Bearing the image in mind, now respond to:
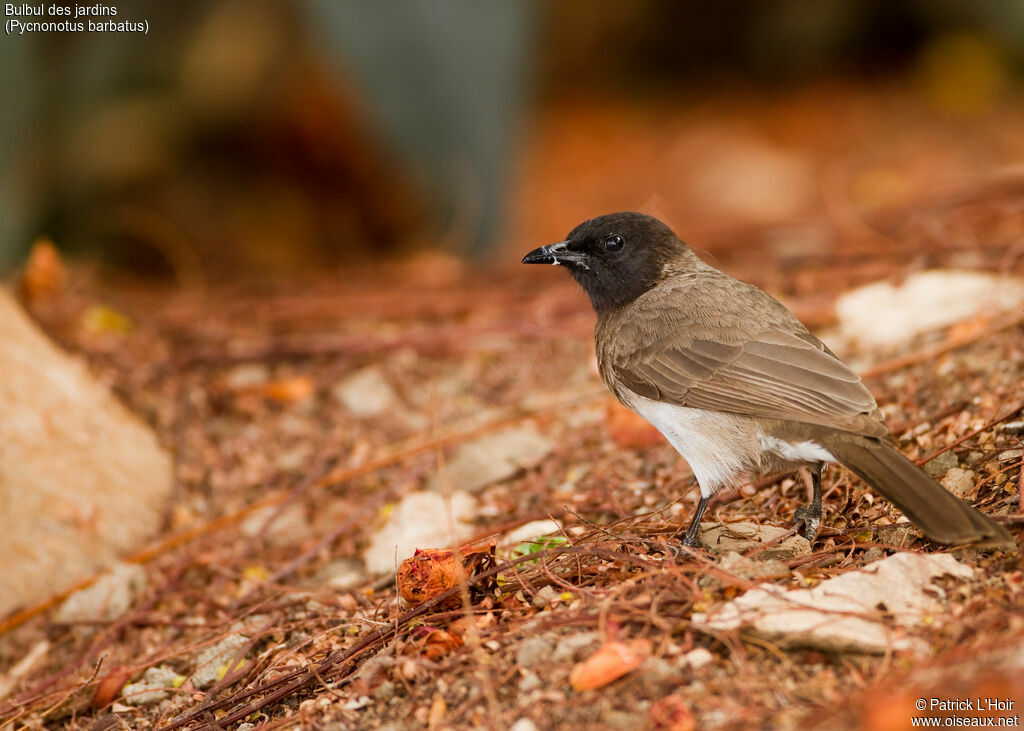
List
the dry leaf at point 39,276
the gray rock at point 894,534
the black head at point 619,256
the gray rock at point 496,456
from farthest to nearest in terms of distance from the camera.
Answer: the dry leaf at point 39,276 → the gray rock at point 496,456 → the black head at point 619,256 → the gray rock at point 894,534

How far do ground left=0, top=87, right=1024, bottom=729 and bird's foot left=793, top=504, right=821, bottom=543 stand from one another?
4 cm

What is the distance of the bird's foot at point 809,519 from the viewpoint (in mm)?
3199

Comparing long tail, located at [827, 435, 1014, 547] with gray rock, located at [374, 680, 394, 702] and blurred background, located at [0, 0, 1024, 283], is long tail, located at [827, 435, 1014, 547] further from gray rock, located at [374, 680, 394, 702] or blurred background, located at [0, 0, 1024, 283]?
blurred background, located at [0, 0, 1024, 283]

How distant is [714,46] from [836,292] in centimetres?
557

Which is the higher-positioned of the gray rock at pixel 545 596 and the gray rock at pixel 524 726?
the gray rock at pixel 545 596

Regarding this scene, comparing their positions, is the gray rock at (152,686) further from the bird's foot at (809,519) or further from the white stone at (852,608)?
the bird's foot at (809,519)

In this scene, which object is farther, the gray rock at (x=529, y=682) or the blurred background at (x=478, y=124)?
the blurred background at (x=478, y=124)

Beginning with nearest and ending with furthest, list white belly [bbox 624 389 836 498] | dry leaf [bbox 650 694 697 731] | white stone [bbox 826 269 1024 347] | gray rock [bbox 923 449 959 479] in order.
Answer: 1. dry leaf [bbox 650 694 697 731]
2. white belly [bbox 624 389 836 498]
3. gray rock [bbox 923 449 959 479]
4. white stone [bbox 826 269 1024 347]

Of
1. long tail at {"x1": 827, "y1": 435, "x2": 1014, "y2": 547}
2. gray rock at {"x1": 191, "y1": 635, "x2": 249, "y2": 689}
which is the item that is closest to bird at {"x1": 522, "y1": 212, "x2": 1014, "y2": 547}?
long tail at {"x1": 827, "y1": 435, "x2": 1014, "y2": 547}

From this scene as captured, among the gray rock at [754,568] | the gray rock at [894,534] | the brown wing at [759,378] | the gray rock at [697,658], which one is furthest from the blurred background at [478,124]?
the gray rock at [697,658]

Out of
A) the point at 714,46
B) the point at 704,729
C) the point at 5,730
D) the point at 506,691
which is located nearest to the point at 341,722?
the point at 506,691

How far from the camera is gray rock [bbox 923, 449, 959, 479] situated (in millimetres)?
3383

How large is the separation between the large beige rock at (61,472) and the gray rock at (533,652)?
2.39 metres

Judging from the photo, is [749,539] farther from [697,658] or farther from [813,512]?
[697,658]
